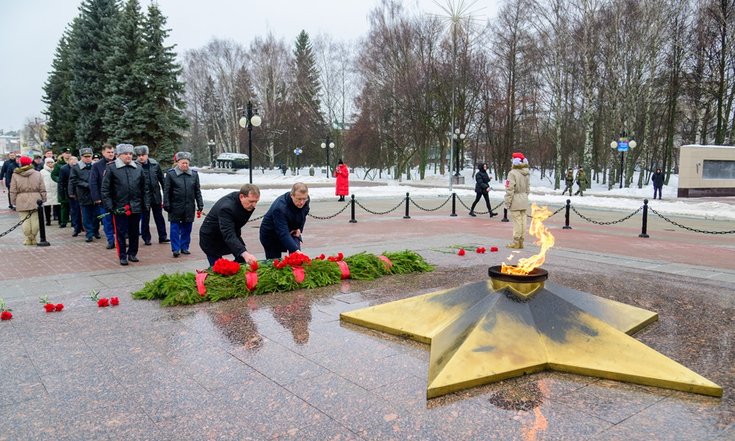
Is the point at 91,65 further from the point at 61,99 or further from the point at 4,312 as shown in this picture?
the point at 4,312

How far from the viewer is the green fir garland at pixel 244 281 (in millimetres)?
5973

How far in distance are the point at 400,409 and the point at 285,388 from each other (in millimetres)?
838

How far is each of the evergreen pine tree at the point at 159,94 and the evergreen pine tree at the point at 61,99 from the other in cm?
681

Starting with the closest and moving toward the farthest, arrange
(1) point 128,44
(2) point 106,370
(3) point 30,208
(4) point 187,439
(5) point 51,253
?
(4) point 187,439
(2) point 106,370
(5) point 51,253
(3) point 30,208
(1) point 128,44

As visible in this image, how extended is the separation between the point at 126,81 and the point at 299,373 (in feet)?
94.7

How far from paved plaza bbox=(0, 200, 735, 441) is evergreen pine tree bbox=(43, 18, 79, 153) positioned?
31.0 meters

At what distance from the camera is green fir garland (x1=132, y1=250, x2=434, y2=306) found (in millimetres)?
5973

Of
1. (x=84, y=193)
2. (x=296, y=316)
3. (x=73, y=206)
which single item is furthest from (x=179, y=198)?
(x=296, y=316)

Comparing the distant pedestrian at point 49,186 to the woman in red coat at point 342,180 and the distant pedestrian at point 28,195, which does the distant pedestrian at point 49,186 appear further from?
the woman in red coat at point 342,180

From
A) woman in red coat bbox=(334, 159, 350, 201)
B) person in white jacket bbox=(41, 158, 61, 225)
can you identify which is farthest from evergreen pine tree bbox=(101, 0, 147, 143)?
person in white jacket bbox=(41, 158, 61, 225)

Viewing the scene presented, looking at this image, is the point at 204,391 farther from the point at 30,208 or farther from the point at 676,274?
the point at 30,208

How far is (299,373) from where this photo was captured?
156 inches

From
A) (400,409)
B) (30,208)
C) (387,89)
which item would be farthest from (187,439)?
Result: (387,89)

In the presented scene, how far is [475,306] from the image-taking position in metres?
4.66
